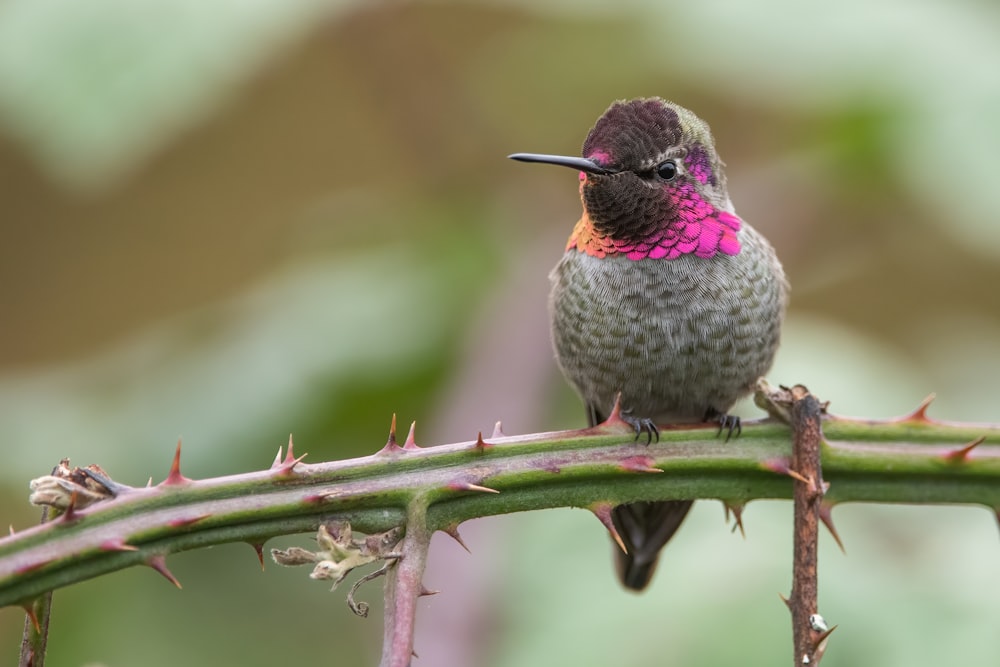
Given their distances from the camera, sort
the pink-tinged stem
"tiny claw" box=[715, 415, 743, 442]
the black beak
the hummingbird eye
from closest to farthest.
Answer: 1. the pink-tinged stem
2. "tiny claw" box=[715, 415, 743, 442]
3. the black beak
4. the hummingbird eye

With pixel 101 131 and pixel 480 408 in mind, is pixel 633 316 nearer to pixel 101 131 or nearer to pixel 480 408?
pixel 480 408

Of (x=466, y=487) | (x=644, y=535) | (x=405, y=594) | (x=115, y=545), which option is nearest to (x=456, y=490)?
(x=466, y=487)

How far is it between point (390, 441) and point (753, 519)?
162cm

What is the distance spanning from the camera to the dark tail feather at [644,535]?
336 centimetres

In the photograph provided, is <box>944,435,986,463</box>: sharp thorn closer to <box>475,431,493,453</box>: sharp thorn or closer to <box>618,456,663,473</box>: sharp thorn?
<box>618,456,663,473</box>: sharp thorn

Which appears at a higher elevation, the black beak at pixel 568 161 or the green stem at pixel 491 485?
the black beak at pixel 568 161

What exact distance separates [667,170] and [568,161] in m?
0.52

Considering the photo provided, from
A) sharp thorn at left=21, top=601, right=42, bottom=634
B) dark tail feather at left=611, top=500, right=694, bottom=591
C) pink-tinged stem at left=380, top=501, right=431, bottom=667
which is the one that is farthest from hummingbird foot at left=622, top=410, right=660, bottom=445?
sharp thorn at left=21, top=601, right=42, bottom=634

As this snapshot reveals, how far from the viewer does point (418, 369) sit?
4223 millimetres

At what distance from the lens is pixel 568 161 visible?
275 centimetres

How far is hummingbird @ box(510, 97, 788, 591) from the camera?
3.16 meters

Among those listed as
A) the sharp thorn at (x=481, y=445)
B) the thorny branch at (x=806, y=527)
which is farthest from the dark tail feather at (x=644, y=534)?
the sharp thorn at (x=481, y=445)

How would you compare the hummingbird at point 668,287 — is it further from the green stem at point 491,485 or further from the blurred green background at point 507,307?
the green stem at point 491,485

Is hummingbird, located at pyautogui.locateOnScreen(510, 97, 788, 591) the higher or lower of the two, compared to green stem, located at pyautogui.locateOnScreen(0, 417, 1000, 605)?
higher
